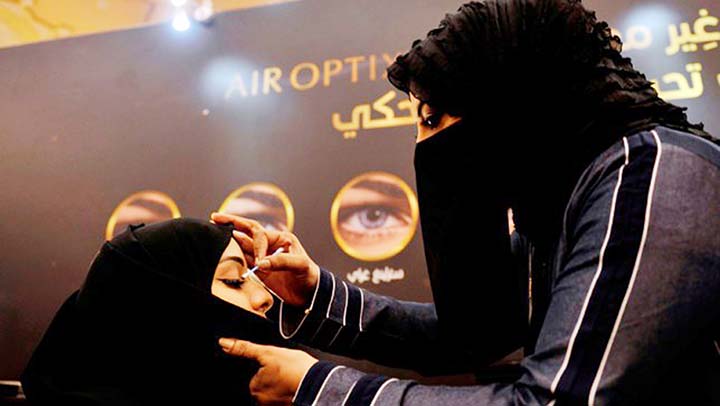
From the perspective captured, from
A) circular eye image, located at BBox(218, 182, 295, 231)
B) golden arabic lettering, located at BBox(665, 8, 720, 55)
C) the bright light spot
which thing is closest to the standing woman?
circular eye image, located at BBox(218, 182, 295, 231)

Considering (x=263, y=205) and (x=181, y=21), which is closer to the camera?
(x=263, y=205)

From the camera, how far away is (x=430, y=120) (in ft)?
3.09

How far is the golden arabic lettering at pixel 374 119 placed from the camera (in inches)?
76.2

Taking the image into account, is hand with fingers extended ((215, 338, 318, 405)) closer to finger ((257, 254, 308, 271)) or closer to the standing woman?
the standing woman

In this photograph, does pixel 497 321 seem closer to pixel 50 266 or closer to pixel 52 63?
pixel 50 266

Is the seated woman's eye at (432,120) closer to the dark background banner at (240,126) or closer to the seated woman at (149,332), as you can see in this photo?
the seated woman at (149,332)

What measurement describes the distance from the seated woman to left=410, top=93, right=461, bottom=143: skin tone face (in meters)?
0.46

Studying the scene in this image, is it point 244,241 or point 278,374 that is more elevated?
point 244,241

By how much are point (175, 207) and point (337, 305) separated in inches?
42.7

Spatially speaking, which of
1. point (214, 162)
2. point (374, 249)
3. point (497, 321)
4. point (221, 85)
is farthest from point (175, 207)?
point (497, 321)

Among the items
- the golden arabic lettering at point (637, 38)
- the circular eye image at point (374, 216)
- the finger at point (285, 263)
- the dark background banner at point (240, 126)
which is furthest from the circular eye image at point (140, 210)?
the golden arabic lettering at point (637, 38)

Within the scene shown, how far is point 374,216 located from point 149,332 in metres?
0.94

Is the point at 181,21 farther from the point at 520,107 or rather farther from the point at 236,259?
the point at 520,107

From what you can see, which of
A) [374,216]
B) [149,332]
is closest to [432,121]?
[149,332]
